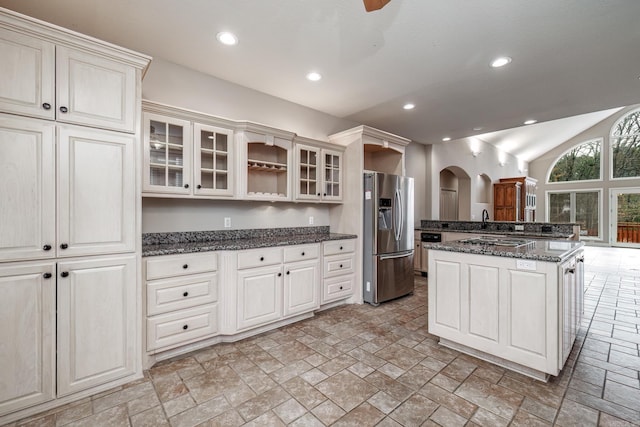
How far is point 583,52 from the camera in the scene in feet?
8.59

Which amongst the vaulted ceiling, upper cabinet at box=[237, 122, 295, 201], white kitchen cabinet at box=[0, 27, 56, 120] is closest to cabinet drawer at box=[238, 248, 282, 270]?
upper cabinet at box=[237, 122, 295, 201]

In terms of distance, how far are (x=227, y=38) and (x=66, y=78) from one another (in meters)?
1.20

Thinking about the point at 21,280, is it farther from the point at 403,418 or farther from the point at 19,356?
the point at 403,418

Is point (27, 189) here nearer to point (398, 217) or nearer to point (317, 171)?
point (317, 171)

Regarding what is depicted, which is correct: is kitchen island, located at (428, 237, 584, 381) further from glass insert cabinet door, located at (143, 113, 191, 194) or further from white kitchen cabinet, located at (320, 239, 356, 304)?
glass insert cabinet door, located at (143, 113, 191, 194)

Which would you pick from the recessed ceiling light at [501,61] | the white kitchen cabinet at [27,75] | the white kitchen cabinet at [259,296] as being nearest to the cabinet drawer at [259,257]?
the white kitchen cabinet at [259,296]

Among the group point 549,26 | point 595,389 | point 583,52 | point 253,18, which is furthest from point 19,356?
point 583,52

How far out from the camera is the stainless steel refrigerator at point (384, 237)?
3.79 m

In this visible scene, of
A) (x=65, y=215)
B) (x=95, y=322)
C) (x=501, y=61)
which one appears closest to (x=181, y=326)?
(x=95, y=322)

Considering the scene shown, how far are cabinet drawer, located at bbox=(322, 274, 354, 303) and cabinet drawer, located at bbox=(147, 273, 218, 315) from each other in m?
1.36

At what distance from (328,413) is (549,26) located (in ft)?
10.6

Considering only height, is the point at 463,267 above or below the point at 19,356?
above

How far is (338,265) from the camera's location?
12.0 ft

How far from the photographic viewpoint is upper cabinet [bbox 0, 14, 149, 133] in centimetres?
169
